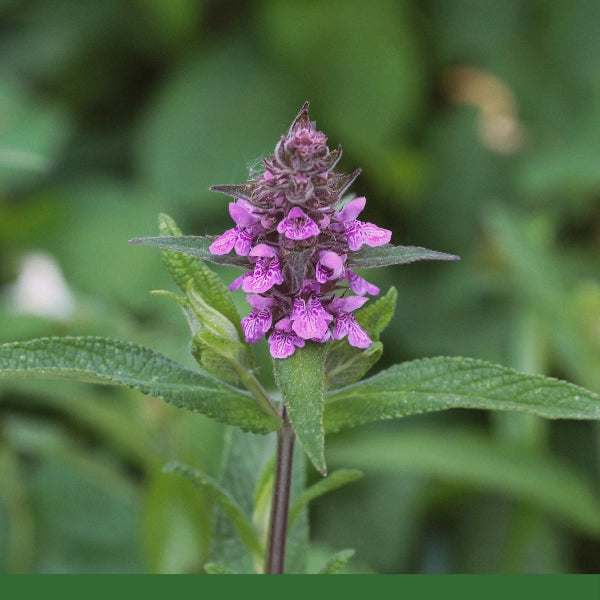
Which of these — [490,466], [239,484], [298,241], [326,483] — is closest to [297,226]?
[298,241]

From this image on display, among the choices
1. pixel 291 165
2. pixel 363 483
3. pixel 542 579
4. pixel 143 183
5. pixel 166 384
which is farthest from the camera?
pixel 143 183

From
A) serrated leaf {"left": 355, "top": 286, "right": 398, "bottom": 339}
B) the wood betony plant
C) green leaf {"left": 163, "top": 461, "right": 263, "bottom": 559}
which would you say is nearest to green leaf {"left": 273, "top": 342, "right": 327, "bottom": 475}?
the wood betony plant

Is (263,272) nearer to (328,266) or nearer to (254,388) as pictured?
(328,266)

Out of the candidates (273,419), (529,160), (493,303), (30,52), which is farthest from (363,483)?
(30,52)

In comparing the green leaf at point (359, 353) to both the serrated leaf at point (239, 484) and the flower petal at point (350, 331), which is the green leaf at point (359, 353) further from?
the serrated leaf at point (239, 484)

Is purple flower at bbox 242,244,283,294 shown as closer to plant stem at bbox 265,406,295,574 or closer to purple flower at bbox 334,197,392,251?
purple flower at bbox 334,197,392,251

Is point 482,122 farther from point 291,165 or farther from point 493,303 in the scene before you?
point 291,165
